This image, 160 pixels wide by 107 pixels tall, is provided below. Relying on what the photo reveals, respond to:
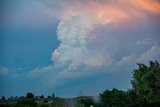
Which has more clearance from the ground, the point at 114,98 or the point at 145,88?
the point at 114,98

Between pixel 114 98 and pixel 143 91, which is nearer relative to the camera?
pixel 143 91

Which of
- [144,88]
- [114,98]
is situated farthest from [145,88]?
[114,98]

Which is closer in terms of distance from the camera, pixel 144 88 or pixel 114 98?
→ pixel 144 88

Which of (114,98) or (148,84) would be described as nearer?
(148,84)

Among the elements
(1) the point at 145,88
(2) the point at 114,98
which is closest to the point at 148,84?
(1) the point at 145,88

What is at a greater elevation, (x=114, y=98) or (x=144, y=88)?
(x=114, y=98)

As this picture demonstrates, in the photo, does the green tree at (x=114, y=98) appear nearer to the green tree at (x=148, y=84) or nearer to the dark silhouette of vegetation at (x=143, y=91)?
Result: the dark silhouette of vegetation at (x=143, y=91)

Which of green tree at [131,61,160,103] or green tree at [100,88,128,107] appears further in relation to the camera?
green tree at [100,88,128,107]

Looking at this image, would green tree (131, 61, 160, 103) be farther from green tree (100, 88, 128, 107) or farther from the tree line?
green tree (100, 88, 128, 107)

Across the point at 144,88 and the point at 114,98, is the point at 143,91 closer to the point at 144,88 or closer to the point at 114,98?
the point at 144,88

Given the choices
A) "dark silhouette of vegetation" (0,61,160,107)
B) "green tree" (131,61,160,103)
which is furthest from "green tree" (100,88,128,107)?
"green tree" (131,61,160,103)

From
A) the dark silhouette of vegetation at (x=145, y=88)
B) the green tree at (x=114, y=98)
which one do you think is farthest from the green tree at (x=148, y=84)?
the green tree at (x=114, y=98)

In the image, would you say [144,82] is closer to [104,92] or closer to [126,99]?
[126,99]

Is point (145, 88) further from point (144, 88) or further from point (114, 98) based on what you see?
point (114, 98)
